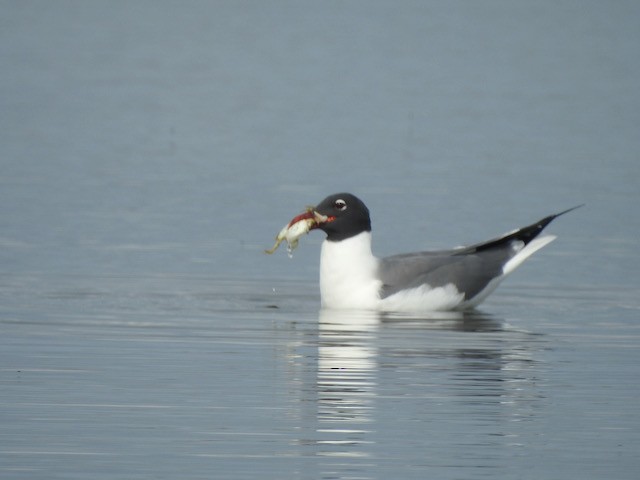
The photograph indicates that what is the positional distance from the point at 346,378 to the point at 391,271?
12.1ft

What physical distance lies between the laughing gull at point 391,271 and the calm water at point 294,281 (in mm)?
267

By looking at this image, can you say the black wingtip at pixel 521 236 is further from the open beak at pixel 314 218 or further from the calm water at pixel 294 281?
the open beak at pixel 314 218

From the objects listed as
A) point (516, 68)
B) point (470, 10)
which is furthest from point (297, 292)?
point (470, 10)

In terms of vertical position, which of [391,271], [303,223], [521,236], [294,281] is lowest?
[294,281]

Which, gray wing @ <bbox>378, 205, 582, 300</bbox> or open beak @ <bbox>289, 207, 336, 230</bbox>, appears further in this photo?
open beak @ <bbox>289, 207, 336, 230</bbox>

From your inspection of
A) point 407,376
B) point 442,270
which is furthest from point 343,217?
point 407,376

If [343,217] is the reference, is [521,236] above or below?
below

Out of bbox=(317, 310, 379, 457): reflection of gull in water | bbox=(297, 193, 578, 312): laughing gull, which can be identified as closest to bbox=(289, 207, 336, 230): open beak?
bbox=(297, 193, 578, 312): laughing gull

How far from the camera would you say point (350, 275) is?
1411cm

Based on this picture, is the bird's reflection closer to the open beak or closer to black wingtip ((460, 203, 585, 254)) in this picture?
the open beak

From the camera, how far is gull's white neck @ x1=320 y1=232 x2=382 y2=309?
1398 centimetres

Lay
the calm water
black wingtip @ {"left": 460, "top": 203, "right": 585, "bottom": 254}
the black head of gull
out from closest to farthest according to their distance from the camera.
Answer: the calm water
the black head of gull
black wingtip @ {"left": 460, "top": 203, "right": 585, "bottom": 254}

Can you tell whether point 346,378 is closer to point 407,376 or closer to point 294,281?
point 407,376

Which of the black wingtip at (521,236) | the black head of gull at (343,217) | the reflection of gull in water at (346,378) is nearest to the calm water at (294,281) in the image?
the reflection of gull in water at (346,378)
